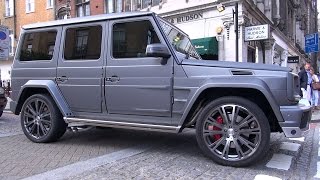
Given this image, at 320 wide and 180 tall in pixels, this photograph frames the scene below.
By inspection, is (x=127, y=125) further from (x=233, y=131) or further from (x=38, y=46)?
(x=38, y=46)

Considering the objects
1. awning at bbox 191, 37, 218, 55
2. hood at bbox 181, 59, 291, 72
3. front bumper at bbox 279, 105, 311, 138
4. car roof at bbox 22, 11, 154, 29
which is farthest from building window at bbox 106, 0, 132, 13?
front bumper at bbox 279, 105, 311, 138

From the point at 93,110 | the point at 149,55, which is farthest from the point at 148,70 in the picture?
the point at 93,110

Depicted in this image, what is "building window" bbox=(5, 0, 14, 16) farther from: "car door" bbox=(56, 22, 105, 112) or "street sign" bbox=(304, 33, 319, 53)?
"car door" bbox=(56, 22, 105, 112)

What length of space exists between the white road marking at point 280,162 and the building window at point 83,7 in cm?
2147

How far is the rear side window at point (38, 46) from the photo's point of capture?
6.69m

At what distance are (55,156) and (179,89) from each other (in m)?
2.09

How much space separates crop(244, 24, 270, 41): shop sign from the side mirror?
1046 cm

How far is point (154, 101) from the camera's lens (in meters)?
5.58

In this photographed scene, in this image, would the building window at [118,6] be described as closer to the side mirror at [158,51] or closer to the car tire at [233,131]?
Answer: the side mirror at [158,51]

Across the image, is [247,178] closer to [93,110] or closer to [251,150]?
[251,150]

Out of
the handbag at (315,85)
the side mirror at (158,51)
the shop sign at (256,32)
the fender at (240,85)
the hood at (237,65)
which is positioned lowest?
the handbag at (315,85)

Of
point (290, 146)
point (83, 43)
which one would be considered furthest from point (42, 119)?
point (290, 146)

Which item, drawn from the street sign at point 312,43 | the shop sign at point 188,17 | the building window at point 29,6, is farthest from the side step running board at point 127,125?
the building window at point 29,6

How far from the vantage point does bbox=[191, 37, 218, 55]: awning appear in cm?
1736
